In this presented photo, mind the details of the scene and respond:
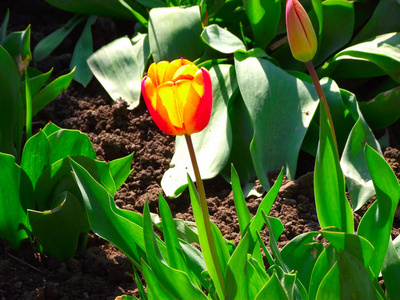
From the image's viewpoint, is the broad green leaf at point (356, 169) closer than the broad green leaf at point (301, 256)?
No

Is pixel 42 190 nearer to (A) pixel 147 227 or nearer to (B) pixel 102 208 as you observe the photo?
(B) pixel 102 208

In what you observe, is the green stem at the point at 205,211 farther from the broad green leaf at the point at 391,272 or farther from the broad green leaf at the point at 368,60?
the broad green leaf at the point at 368,60

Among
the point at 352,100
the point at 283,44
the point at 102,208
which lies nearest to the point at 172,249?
the point at 102,208

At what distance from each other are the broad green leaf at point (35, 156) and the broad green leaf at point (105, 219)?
16.3 inches

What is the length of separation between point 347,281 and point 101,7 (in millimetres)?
2190

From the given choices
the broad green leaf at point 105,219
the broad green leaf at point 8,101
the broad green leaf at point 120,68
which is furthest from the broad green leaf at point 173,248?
the broad green leaf at point 120,68

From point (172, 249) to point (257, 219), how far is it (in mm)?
219

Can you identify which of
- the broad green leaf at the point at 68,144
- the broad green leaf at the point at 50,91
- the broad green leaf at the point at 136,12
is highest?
the broad green leaf at the point at 136,12

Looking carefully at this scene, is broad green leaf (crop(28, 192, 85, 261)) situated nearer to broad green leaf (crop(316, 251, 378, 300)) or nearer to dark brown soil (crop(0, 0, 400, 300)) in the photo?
dark brown soil (crop(0, 0, 400, 300))

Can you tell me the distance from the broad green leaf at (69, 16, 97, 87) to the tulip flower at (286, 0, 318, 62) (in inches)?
58.5

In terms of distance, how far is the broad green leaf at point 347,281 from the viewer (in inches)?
44.2

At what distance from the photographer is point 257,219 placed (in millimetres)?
1415

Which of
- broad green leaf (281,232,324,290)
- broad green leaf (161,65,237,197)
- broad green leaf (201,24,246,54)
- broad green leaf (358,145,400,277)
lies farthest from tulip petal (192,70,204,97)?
broad green leaf (201,24,246,54)

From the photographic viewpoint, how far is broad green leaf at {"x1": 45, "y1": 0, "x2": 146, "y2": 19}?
291cm
